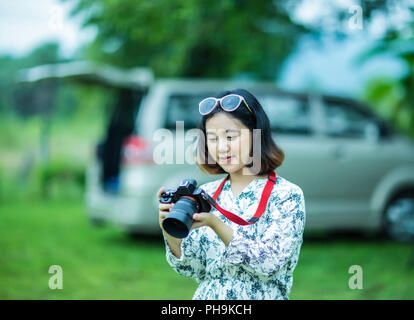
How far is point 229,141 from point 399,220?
15.9 ft

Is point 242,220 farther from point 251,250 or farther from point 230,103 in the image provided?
point 230,103

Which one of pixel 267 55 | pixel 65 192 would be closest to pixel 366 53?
pixel 267 55

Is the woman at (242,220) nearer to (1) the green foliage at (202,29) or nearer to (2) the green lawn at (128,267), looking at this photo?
(2) the green lawn at (128,267)


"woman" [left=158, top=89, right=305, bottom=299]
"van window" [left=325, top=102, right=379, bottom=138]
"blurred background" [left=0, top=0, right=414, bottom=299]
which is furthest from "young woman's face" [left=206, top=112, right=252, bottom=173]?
"van window" [left=325, top=102, right=379, bottom=138]

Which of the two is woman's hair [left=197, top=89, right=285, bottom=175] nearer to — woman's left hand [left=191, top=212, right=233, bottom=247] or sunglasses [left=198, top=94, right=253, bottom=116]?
sunglasses [left=198, top=94, right=253, bottom=116]

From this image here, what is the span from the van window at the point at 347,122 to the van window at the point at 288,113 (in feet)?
0.87

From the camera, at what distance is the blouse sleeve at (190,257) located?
165 cm

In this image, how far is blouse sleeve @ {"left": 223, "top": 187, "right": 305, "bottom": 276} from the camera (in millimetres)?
1496

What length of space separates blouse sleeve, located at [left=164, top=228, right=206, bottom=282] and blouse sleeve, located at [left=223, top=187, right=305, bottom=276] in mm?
149

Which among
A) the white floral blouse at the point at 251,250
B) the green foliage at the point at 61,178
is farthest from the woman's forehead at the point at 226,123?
the green foliage at the point at 61,178

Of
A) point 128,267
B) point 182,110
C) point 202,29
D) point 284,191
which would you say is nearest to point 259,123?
point 284,191

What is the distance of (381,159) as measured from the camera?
226 inches

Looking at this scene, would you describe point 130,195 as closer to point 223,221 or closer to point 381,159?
point 381,159
